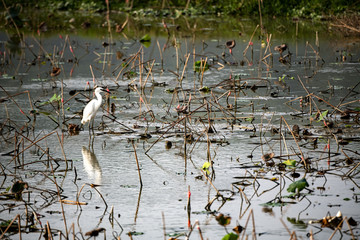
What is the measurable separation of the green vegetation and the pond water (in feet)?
27.1

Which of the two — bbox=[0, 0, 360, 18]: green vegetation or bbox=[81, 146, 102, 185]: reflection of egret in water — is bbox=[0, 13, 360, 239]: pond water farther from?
bbox=[0, 0, 360, 18]: green vegetation

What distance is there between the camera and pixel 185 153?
5.93m

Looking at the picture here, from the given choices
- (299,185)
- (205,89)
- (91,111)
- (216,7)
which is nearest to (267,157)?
(299,185)

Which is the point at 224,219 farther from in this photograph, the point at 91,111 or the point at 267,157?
the point at 91,111

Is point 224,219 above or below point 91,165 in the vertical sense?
above

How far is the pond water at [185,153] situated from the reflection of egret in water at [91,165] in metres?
0.01

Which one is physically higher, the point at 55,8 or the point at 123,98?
the point at 123,98

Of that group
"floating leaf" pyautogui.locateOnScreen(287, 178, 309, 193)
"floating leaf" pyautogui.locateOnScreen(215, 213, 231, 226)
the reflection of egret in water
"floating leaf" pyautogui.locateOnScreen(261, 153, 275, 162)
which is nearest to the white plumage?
the reflection of egret in water

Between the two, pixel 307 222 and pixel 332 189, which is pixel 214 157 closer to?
pixel 332 189

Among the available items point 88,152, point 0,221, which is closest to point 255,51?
point 88,152

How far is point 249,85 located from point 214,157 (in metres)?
3.90

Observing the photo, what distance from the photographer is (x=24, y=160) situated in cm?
609

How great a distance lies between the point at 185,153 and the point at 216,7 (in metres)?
18.2

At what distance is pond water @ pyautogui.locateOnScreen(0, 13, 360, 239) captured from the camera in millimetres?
4414
